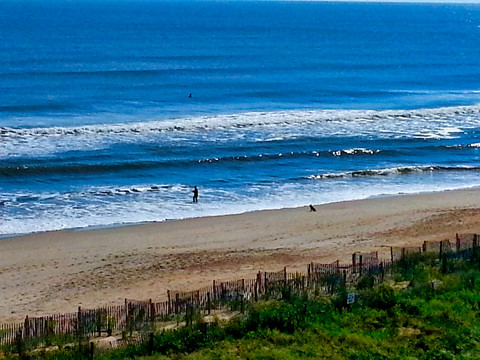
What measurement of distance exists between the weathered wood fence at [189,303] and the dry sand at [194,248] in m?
1.71

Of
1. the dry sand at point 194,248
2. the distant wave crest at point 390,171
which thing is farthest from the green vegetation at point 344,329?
the distant wave crest at point 390,171

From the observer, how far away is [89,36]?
12769 centimetres

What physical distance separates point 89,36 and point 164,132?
77.9 meters

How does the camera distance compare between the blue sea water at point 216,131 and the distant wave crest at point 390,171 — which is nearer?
the blue sea water at point 216,131

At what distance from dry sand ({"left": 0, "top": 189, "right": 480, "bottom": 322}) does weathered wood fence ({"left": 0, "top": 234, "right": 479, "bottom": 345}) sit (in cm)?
171

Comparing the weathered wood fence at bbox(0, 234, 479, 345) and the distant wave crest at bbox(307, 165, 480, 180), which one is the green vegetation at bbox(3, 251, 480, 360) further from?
the distant wave crest at bbox(307, 165, 480, 180)

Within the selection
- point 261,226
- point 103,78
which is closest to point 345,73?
point 103,78

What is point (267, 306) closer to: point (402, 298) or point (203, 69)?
point (402, 298)

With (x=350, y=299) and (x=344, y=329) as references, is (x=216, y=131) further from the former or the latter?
(x=344, y=329)

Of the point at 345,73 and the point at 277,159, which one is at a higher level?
the point at 345,73

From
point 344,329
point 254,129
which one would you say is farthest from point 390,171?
point 344,329

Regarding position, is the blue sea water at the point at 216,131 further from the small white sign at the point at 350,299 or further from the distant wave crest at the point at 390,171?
the small white sign at the point at 350,299

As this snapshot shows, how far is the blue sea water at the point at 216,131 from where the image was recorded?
39.8 m

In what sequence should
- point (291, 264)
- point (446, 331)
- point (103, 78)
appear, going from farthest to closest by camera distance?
point (103, 78) → point (291, 264) → point (446, 331)
